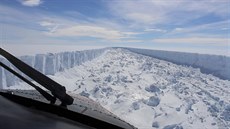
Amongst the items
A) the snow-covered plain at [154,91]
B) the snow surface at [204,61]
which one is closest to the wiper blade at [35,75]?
the snow-covered plain at [154,91]

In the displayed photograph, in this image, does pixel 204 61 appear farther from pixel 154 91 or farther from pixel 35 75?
pixel 35 75

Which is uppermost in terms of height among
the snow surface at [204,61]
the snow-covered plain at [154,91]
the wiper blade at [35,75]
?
the wiper blade at [35,75]

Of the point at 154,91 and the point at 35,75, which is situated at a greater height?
the point at 35,75

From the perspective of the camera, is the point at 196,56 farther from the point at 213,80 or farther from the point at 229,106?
the point at 229,106

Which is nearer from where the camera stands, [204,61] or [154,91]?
[154,91]

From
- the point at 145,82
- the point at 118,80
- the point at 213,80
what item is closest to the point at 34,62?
the point at 118,80

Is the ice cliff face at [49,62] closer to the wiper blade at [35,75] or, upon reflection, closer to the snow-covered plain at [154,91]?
the snow-covered plain at [154,91]

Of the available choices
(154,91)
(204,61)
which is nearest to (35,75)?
(154,91)

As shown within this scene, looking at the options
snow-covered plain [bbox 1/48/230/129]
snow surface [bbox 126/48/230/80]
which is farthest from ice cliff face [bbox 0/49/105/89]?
snow surface [bbox 126/48/230/80]
